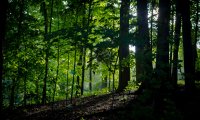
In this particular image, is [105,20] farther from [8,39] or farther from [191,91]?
[8,39]

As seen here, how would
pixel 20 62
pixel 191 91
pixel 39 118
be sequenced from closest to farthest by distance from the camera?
pixel 191 91 < pixel 39 118 < pixel 20 62

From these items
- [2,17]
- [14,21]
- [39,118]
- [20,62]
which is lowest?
[39,118]

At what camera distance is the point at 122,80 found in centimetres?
1512

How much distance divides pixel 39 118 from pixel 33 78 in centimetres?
772

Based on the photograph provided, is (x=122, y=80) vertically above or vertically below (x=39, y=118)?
above

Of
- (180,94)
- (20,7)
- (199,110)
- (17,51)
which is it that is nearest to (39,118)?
(17,51)

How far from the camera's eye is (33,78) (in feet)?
58.6

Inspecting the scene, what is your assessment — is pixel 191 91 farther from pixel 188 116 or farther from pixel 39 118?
pixel 39 118

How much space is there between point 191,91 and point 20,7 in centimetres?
1065

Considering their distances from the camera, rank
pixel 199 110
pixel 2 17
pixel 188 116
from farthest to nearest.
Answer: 1. pixel 2 17
2. pixel 199 110
3. pixel 188 116

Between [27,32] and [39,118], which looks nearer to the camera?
[39,118]

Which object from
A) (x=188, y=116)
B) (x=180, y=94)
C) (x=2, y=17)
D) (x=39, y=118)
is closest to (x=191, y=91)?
(x=180, y=94)

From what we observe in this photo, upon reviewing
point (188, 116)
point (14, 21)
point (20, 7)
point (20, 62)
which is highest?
point (20, 7)

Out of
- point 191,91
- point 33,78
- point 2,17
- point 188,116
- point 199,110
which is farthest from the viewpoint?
point 33,78
